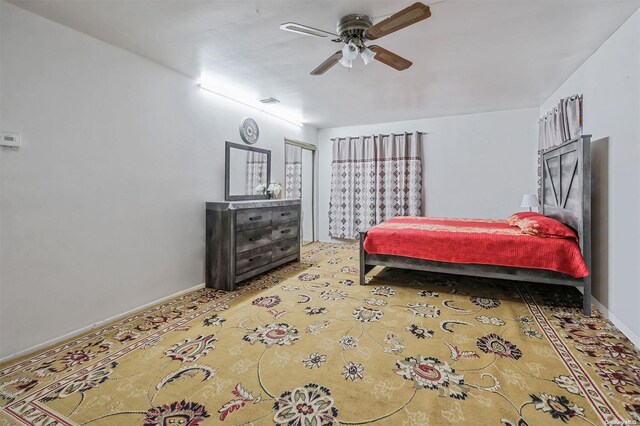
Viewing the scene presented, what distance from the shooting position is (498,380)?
5.87ft

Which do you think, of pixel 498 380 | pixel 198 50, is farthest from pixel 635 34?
pixel 198 50

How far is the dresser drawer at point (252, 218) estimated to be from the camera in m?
3.58

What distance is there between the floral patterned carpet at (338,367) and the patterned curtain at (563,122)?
6.29ft

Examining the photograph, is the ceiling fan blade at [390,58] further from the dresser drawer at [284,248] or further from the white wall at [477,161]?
the white wall at [477,161]

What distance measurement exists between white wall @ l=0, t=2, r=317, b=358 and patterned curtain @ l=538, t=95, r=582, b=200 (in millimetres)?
4266

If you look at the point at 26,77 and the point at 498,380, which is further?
the point at 26,77

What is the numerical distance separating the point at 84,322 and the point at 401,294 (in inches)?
117

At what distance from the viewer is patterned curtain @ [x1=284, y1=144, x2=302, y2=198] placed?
226 inches

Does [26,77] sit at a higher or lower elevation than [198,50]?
lower

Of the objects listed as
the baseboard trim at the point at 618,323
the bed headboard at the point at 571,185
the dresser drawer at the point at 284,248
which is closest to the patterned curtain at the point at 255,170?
the dresser drawer at the point at 284,248

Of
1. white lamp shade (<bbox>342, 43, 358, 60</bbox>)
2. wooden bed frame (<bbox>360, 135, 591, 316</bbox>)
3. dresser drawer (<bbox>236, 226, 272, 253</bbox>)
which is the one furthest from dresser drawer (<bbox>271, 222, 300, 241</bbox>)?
white lamp shade (<bbox>342, 43, 358, 60</bbox>)

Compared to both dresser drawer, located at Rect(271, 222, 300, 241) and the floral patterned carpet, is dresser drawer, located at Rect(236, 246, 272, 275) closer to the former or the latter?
dresser drawer, located at Rect(271, 222, 300, 241)

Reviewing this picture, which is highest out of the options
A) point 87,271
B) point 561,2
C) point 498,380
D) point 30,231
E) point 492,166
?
point 561,2

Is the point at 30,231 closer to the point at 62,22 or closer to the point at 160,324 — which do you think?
the point at 160,324
